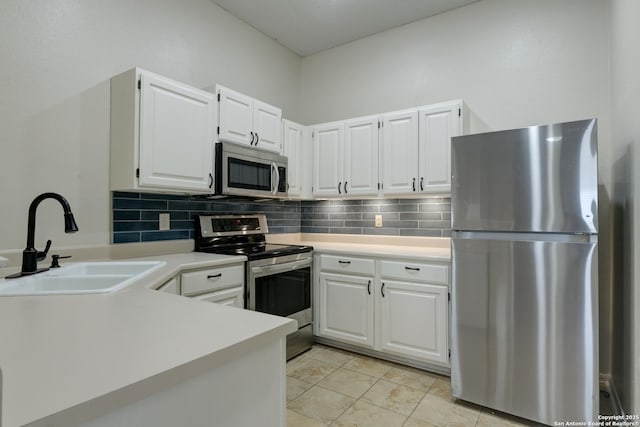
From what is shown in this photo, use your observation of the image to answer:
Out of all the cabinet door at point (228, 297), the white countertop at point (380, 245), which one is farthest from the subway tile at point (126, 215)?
the white countertop at point (380, 245)

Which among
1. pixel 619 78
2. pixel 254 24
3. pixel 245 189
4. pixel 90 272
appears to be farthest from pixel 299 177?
pixel 619 78

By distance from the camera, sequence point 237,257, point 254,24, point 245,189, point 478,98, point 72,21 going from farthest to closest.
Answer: point 254,24 < point 478,98 < point 245,189 < point 237,257 < point 72,21

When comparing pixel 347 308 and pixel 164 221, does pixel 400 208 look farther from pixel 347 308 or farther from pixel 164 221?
pixel 164 221

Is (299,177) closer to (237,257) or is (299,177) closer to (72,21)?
(237,257)

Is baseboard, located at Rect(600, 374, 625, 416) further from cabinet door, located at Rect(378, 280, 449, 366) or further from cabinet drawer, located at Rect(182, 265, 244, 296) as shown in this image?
cabinet drawer, located at Rect(182, 265, 244, 296)

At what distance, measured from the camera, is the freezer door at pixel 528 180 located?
1843mm

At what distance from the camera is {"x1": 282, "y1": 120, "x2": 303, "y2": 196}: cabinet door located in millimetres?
3283

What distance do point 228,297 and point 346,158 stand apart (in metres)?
1.67

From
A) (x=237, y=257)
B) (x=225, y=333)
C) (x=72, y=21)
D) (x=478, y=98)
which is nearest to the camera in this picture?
(x=225, y=333)

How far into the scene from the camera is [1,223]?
1.83m

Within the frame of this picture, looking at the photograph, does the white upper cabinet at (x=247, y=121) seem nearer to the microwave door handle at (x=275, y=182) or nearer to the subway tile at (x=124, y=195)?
the microwave door handle at (x=275, y=182)

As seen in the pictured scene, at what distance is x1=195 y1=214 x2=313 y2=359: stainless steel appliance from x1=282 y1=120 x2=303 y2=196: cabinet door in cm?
48

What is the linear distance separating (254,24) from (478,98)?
7.17 feet

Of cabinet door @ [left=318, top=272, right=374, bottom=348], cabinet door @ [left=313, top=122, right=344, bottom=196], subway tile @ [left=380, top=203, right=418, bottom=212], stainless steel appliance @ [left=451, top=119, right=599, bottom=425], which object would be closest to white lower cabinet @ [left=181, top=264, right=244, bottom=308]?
cabinet door @ [left=318, top=272, right=374, bottom=348]
